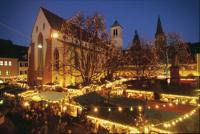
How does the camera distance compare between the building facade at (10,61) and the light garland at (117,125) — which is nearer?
the light garland at (117,125)

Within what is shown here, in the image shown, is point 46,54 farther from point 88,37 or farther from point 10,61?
point 10,61

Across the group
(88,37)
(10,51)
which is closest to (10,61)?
(10,51)

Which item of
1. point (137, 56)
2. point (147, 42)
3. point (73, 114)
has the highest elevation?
point (147, 42)

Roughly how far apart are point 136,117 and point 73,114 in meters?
7.26

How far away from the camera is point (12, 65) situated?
158ft

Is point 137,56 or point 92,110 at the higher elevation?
point 137,56

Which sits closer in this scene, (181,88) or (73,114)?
(73,114)

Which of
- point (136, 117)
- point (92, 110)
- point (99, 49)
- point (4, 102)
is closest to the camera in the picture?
point (136, 117)

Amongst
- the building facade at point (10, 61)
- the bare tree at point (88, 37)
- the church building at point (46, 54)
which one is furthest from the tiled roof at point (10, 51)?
the bare tree at point (88, 37)

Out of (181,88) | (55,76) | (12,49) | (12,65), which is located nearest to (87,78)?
(55,76)

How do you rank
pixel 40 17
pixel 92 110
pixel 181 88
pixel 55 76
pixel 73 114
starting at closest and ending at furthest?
1. pixel 92 110
2. pixel 73 114
3. pixel 181 88
4. pixel 55 76
5. pixel 40 17

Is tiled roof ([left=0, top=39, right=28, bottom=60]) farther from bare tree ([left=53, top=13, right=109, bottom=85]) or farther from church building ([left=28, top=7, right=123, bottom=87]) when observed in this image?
bare tree ([left=53, top=13, right=109, bottom=85])

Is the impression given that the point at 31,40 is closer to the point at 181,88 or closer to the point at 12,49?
the point at 12,49

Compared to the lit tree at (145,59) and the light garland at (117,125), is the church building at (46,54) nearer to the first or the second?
the lit tree at (145,59)
